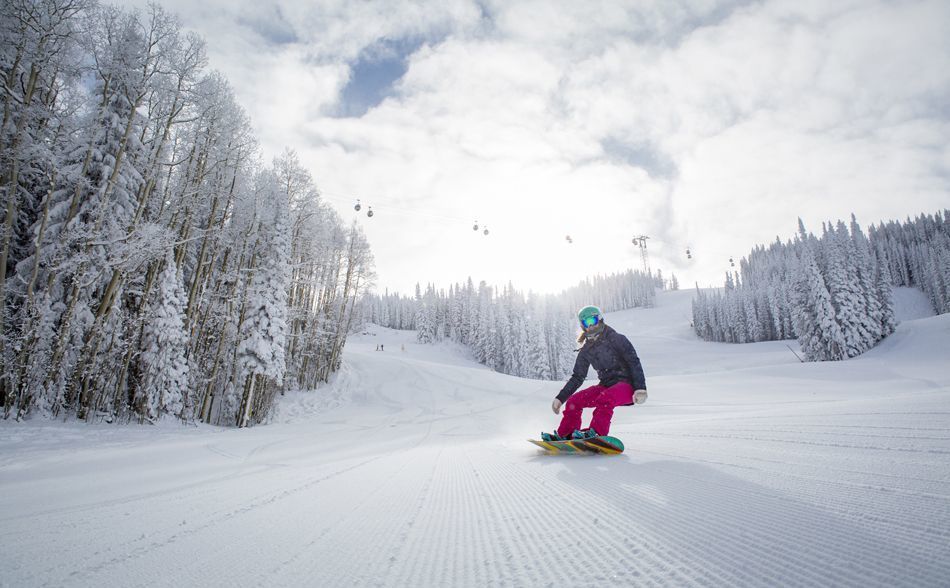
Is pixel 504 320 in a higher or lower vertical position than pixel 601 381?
higher

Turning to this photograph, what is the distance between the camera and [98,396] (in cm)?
1259

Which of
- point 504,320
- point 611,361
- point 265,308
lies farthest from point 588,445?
point 504,320

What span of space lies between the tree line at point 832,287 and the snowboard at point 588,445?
47612mm

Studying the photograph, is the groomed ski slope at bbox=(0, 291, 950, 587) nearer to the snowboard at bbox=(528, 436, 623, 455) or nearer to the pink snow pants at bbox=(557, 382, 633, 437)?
the snowboard at bbox=(528, 436, 623, 455)

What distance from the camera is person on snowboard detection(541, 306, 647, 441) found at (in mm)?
4512

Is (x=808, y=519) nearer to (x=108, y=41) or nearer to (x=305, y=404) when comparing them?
(x=108, y=41)

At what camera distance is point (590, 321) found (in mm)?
4934

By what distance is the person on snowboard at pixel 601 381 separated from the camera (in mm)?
4512

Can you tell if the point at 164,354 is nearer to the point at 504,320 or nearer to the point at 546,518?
the point at 546,518

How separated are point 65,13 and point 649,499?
1628 centimetres

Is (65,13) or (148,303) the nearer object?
(65,13)

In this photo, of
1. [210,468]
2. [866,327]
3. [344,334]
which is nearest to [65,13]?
[210,468]

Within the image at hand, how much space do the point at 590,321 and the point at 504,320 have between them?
204 feet

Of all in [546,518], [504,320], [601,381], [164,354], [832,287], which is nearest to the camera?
[546,518]
